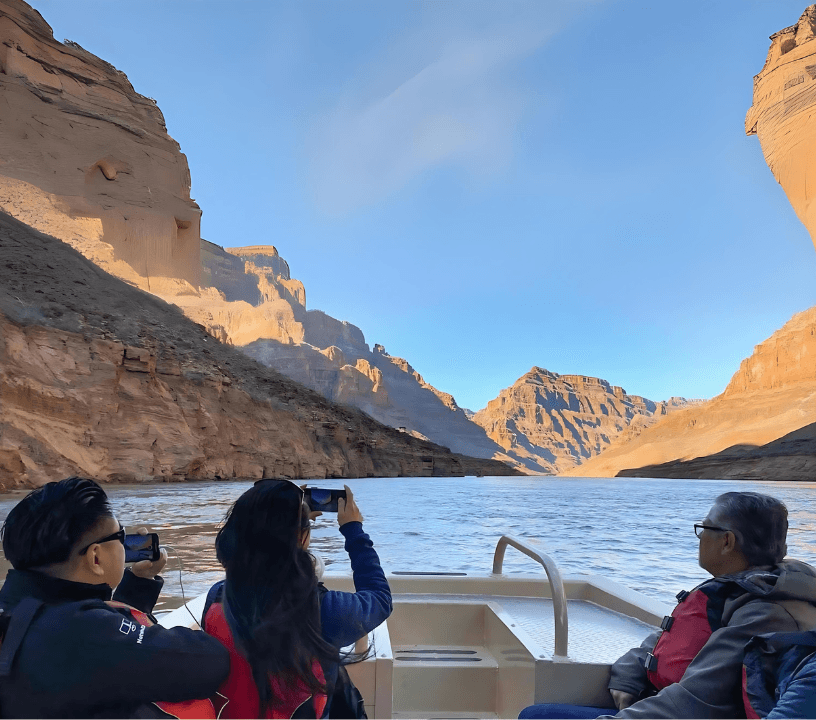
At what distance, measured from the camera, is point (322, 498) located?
146 centimetres

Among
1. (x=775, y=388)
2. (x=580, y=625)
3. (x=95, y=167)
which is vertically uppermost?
(x=95, y=167)

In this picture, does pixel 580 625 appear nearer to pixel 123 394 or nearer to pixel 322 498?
pixel 322 498

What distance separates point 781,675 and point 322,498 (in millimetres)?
1048

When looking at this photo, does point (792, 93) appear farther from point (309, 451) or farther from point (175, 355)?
point (175, 355)

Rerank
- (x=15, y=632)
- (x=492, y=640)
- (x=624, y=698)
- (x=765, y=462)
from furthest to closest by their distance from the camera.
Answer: (x=765, y=462) → (x=492, y=640) → (x=624, y=698) → (x=15, y=632)

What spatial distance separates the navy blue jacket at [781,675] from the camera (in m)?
1.15

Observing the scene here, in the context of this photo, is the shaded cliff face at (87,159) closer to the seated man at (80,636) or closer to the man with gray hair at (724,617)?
the seated man at (80,636)

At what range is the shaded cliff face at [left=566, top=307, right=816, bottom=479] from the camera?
63.7 m

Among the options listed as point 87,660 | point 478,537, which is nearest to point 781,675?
point 87,660

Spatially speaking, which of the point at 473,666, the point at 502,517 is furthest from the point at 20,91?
the point at 473,666

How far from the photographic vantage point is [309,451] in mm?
36594

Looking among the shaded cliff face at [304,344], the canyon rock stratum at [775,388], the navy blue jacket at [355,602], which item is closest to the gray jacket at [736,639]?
the navy blue jacket at [355,602]

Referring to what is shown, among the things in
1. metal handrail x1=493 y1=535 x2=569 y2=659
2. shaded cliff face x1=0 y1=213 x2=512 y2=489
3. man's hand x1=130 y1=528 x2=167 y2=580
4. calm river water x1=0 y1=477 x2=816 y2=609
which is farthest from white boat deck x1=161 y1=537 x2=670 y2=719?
shaded cliff face x1=0 y1=213 x2=512 y2=489

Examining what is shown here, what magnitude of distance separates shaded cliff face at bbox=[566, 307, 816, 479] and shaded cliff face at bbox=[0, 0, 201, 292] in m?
54.8
